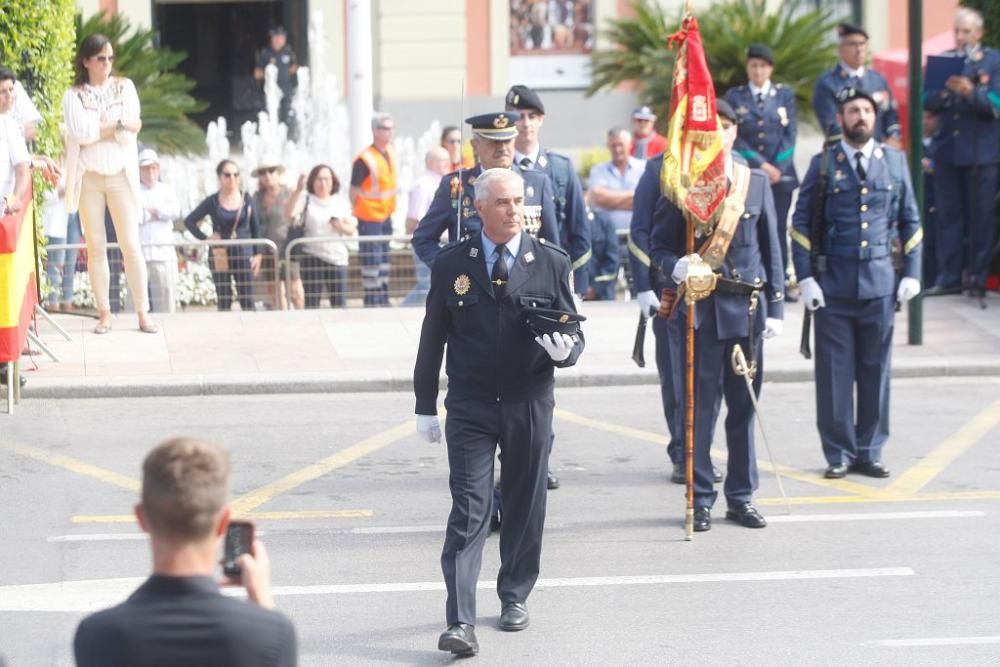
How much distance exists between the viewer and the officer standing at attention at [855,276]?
9.78 metres

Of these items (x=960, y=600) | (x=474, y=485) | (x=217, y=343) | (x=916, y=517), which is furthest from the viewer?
(x=217, y=343)

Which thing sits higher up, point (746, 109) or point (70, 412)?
point (746, 109)

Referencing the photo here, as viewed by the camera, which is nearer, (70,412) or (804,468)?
(804,468)

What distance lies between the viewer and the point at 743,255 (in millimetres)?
8992

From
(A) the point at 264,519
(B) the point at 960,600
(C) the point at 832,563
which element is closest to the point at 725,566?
(C) the point at 832,563

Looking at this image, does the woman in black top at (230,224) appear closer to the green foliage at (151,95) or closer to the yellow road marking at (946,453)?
the green foliage at (151,95)

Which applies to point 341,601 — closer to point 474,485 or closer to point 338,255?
point 474,485

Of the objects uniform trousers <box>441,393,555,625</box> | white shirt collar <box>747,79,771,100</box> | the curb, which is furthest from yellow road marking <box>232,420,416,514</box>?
white shirt collar <box>747,79,771,100</box>

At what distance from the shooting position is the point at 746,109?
15109mm

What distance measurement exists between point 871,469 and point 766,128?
5.62 meters

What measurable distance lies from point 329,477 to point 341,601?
2.37m

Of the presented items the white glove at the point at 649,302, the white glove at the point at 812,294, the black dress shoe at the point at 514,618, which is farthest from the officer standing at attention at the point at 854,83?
the black dress shoe at the point at 514,618

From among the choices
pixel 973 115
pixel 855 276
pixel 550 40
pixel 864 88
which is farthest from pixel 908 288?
pixel 550 40

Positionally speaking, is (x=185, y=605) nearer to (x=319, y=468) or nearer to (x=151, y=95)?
(x=319, y=468)
